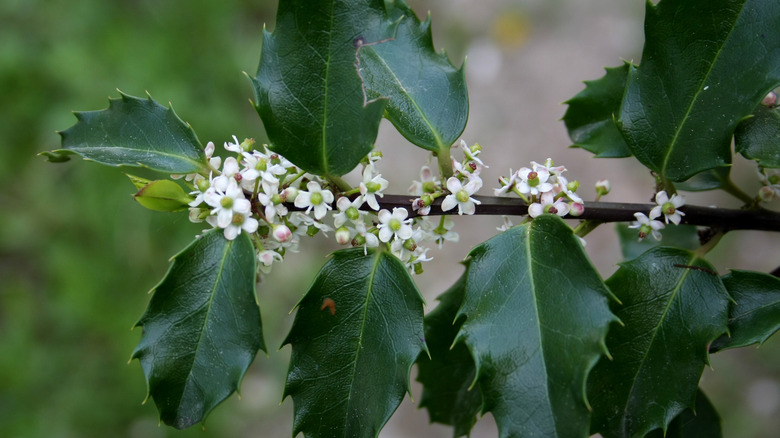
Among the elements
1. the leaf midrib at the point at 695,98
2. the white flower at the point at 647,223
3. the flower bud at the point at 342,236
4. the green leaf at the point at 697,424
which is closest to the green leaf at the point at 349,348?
the flower bud at the point at 342,236

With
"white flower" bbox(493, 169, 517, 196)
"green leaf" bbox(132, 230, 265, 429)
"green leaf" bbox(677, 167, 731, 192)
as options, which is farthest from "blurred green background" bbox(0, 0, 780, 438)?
"white flower" bbox(493, 169, 517, 196)

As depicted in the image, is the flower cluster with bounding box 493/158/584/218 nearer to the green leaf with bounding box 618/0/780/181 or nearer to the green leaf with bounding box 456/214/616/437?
the green leaf with bounding box 456/214/616/437

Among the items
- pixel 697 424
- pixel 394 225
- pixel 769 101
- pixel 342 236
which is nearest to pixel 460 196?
pixel 394 225

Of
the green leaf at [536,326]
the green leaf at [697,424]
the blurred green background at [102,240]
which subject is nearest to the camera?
the green leaf at [536,326]

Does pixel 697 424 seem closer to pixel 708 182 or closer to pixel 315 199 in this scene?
pixel 708 182

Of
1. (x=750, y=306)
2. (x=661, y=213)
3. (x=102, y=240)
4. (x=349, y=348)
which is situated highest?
(x=661, y=213)

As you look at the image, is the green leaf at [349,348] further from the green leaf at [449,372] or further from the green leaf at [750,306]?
the green leaf at [750,306]

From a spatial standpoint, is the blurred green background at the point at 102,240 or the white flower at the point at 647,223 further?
the blurred green background at the point at 102,240

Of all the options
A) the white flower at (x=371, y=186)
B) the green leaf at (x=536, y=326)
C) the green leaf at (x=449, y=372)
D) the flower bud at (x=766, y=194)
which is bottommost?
the green leaf at (x=449, y=372)
